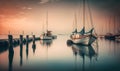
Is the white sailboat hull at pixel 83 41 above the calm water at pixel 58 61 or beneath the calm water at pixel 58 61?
above

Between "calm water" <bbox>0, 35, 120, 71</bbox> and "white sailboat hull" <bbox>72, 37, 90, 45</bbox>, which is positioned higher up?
"white sailboat hull" <bbox>72, 37, 90, 45</bbox>

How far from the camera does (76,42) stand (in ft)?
146

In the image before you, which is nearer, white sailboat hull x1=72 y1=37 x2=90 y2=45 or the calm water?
the calm water

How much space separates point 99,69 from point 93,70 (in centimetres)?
53

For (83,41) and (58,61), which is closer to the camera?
(58,61)

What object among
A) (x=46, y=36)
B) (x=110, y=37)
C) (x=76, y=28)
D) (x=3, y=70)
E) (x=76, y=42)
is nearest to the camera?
(x=3, y=70)

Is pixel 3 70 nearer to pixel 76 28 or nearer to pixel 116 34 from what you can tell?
pixel 76 28

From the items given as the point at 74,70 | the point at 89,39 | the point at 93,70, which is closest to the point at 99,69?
the point at 93,70

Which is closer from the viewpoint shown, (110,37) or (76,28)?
(76,28)

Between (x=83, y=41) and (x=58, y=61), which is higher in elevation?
(x=83, y=41)

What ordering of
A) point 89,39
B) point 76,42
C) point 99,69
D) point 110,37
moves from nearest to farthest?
point 99,69 < point 89,39 < point 76,42 < point 110,37

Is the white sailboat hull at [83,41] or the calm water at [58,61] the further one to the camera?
the white sailboat hull at [83,41]

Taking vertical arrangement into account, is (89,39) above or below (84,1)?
below

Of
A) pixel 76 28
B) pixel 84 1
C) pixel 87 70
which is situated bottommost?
pixel 87 70
